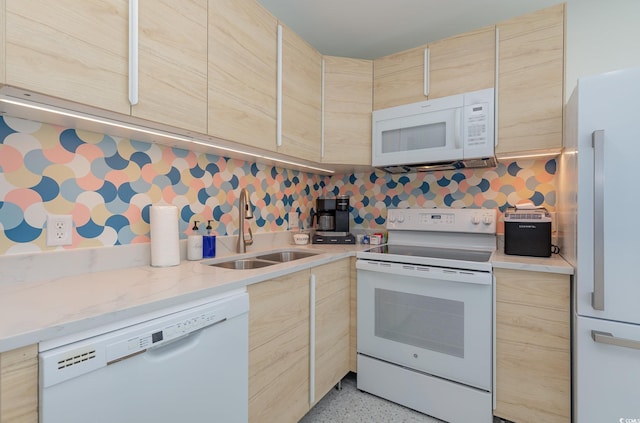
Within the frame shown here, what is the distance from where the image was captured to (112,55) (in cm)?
102

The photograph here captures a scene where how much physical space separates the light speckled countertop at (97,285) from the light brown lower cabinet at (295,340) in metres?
0.11

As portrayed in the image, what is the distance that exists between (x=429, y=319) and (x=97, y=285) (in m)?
1.61

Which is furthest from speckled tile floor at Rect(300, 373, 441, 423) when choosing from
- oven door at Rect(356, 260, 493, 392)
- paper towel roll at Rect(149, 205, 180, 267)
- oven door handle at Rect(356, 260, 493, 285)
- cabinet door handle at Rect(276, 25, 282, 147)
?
cabinet door handle at Rect(276, 25, 282, 147)

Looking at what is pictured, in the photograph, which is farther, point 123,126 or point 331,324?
→ point 331,324

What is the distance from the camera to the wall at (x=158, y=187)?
1110 mm

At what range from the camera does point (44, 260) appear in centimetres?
113

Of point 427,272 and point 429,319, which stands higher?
point 427,272

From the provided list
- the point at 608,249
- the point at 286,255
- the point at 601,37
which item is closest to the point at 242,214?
the point at 286,255

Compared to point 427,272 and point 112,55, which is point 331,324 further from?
point 112,55

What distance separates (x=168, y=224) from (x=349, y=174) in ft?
5.52

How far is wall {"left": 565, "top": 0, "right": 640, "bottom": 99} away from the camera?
1768 mm

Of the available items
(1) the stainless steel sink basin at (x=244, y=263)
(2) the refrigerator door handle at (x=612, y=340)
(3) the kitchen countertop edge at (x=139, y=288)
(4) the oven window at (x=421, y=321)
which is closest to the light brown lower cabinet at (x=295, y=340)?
(3) the kitchen countertop edge at (x=139, y=288)

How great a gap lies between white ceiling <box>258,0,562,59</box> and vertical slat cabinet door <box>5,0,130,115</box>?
1140 mm

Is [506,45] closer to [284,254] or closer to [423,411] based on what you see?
[284,254]
